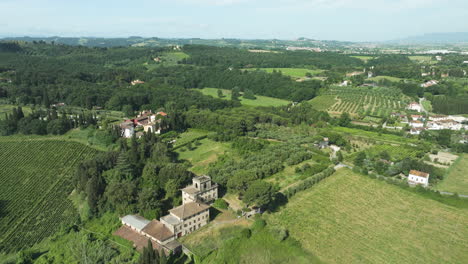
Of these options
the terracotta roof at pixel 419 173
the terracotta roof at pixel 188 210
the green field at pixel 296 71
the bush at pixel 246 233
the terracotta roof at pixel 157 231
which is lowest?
the bush at pixel 246 233

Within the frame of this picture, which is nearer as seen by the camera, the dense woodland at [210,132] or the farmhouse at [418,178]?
the dense woodland at [210,132]

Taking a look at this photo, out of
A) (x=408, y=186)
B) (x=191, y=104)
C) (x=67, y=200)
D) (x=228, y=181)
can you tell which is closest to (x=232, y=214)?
(x=228, y=181)

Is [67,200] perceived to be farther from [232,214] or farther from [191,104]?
[191,104]

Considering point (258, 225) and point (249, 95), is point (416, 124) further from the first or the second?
point (258, 225)

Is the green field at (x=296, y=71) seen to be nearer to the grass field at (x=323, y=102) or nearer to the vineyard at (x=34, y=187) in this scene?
the grass field at (x=323, y=102)

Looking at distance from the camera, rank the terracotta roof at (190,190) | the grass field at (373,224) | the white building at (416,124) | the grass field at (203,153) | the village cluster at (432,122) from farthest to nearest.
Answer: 1. the white building at (416,124)
2. the village cluster at (432,122)
3. the grass field at (203,153)
4. the terracotta roof at (190,190)
5. the grass field at (373,224)

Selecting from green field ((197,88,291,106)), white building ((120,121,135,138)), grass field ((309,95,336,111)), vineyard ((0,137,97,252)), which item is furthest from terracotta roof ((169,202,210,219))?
green field ((197,88,291,106))

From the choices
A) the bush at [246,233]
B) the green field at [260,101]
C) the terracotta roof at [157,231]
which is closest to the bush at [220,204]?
the bush at [246,233]
